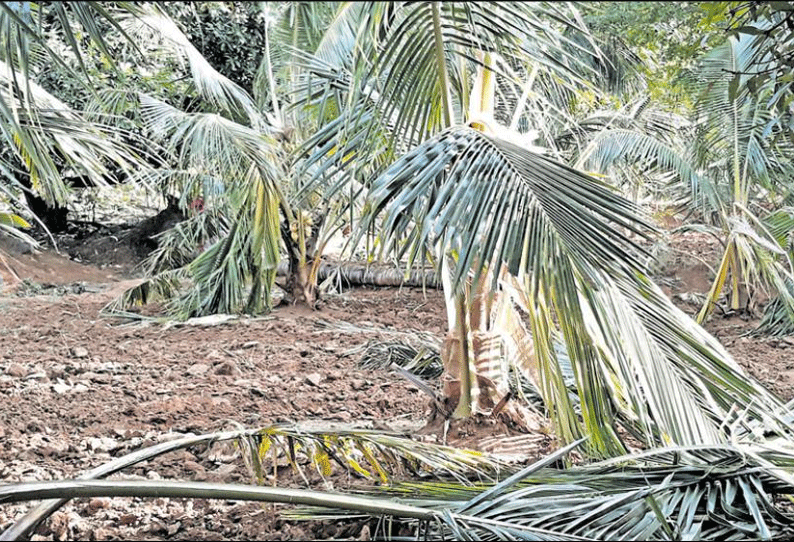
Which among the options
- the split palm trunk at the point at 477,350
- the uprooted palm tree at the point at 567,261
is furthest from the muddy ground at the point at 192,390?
the uprooted palm tree at the point at 567,261

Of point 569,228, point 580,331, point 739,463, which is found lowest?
point 739,463

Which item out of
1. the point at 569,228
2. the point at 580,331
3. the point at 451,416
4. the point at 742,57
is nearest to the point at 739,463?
the point at 580,331

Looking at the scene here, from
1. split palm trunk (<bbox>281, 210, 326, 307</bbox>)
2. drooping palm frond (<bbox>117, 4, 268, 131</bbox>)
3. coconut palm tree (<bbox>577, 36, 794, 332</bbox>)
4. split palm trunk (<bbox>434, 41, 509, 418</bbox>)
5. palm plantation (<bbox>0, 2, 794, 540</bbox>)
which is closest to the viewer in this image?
palm plantation (<bbox>0, 2, 794, 540</bbox>)

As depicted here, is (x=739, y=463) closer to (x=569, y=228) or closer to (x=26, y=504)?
(x=569, y=228)

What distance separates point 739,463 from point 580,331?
47 centimetres

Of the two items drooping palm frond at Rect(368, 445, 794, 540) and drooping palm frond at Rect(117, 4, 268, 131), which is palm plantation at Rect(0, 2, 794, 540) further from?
drooping palm frond at Rect(117, 4, 268, 131)

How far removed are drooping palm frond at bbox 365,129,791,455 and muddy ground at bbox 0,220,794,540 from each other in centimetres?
72

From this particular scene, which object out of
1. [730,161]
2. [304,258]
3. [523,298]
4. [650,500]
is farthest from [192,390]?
[730,161]

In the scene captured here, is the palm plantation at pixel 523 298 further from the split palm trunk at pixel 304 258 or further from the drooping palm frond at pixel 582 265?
the split palm trunk at pixel 304 258

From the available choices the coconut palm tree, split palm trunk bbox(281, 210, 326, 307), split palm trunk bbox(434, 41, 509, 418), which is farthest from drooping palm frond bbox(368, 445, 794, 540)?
split palm trunk bbox(281, 210, 326, 307)

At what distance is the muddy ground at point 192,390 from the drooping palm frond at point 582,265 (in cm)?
72

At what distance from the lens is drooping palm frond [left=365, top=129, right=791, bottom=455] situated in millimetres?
1960

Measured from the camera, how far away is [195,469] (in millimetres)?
2863

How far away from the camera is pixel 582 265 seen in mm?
1937
